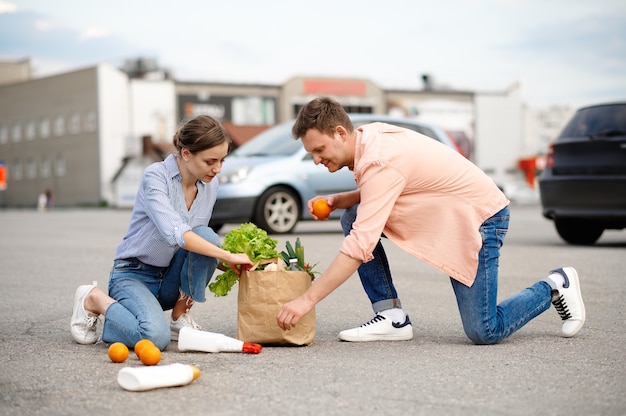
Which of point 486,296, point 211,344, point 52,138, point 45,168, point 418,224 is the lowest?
point 45,168

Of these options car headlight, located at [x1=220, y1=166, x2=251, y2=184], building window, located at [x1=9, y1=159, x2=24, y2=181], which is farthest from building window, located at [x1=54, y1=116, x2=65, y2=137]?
car headlight, located at [x1=220, y1=166, x2=251, y2=184]

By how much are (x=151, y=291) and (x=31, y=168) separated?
2554 inches

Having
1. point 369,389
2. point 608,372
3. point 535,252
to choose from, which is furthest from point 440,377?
point 535,252

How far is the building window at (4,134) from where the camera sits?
228ft

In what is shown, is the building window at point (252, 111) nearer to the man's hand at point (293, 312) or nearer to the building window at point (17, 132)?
the building window at point (17, 132)

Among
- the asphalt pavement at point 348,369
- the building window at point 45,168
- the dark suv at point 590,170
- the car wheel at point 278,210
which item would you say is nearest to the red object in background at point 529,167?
Result: the building window at point 45,168

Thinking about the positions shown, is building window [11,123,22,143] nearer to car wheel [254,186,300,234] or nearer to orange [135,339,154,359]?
car wheel [254,186,300,234]

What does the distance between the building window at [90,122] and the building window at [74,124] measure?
116 cm

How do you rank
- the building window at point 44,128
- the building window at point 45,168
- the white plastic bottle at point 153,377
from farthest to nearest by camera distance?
1. the building window at point 44,128
2. the building window at point 45,168
3. the white plastic bottle at point 153,377

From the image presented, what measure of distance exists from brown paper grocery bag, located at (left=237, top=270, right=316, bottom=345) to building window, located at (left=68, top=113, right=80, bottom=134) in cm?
5966

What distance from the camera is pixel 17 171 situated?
68188 mm

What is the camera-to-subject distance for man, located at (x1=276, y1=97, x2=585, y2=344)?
177 inches

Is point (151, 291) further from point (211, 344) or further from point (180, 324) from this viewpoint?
point (211, 344)

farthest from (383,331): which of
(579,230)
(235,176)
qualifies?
(235,176)
